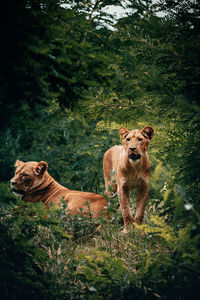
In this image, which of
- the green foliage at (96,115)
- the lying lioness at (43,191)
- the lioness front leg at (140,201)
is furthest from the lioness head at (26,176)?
the lioness front leg at (140,201)

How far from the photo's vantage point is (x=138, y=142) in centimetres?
335

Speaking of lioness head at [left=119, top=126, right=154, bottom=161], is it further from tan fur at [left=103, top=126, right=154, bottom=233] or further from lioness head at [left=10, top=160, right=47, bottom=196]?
lioness head at [left=10, top=160, right=47, bottom=196]

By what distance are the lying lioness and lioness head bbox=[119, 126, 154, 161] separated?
1159 mm

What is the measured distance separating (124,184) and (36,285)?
1.91 meters

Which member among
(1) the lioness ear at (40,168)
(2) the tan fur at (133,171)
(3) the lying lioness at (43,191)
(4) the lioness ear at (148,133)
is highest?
(4) the lioness ear at (148,133)

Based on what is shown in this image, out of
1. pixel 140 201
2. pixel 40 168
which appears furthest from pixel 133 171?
pixel 40 168

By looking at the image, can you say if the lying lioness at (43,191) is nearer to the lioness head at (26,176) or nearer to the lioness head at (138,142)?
the lioness head at (26,176)

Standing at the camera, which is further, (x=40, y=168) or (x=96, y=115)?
(x=40, y=168)

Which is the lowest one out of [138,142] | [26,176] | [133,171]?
[26,176]

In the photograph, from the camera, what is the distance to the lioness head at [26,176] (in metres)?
4.61

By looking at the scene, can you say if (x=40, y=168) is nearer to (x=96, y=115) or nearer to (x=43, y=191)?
(x=43, y=191)

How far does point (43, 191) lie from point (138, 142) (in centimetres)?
241

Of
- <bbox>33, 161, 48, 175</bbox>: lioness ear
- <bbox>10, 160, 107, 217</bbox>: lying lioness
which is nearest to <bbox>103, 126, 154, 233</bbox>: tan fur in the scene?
<bbox>10, 160, 107, 217</bbox>: lying lioness

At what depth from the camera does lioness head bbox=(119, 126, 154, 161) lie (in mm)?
3320
